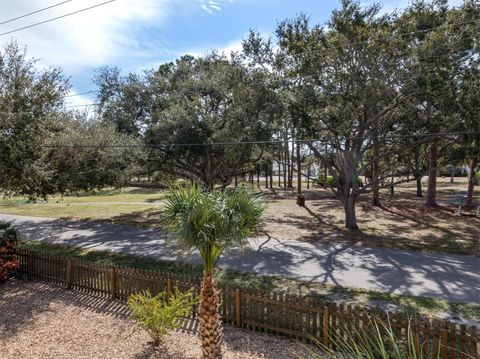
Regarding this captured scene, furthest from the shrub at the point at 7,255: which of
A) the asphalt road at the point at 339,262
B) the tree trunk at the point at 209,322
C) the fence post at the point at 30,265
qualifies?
the tree trunk at the point at 209,322

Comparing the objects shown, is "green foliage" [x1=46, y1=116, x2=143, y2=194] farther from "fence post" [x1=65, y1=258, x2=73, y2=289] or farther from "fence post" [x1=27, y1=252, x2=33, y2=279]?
"fence post" [x1=65, y1=258, x2=73, y2=289]

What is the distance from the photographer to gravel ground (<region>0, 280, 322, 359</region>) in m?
6.14

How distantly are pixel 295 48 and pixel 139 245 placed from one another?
422 inches

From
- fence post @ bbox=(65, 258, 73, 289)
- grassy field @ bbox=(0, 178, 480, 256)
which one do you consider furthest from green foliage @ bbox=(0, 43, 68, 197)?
grassy field @ bbox=(0, 178, 480, 256)

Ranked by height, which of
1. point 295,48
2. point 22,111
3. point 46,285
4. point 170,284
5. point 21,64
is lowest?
point 46,285

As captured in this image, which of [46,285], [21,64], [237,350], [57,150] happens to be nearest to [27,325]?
[46,285]

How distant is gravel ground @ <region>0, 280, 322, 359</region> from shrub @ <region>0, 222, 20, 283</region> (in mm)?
1631

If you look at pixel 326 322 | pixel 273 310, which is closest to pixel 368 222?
pixel 273 310

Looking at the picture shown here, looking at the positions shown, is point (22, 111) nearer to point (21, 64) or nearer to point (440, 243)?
point (21, 64)

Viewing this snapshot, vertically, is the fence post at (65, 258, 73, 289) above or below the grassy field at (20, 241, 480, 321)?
above

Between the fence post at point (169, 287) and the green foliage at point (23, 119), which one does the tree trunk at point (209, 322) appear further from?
the green foliage at point (23, 119)

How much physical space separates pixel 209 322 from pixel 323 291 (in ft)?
15.1

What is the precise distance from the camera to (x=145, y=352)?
6.12 m

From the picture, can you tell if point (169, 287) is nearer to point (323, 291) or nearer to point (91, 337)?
point (91, 337)
